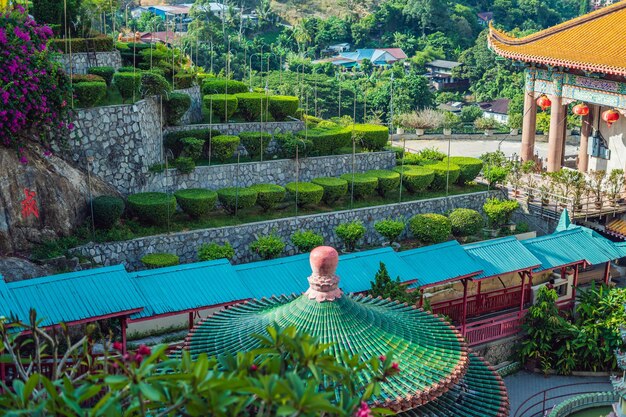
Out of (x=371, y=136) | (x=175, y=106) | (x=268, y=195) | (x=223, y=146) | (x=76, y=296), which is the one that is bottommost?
(x=76, y=296)

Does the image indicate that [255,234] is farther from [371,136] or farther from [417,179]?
[371,136]

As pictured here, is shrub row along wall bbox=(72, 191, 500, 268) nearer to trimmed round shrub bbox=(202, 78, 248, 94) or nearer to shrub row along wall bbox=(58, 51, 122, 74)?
shrub row along wall bbox=(58, 51, 122, 74)

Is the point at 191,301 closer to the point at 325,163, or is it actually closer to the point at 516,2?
the point at 325,163

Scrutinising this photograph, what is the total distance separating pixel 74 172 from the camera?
17750mm

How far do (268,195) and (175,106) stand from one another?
→ 300cm

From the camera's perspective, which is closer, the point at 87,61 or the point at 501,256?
the point at 501,256

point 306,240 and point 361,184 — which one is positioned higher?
point 361,184

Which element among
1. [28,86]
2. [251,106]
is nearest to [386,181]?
[251,106]

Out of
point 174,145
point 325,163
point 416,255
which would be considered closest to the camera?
point 416,255

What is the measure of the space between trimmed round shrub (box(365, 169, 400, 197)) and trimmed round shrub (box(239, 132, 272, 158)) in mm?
2619

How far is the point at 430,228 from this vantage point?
68.1 feet

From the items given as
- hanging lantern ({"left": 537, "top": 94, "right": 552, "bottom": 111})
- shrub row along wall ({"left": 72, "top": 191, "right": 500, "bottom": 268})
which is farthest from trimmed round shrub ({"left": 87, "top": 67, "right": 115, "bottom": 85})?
hanging lantern ({"left": 537, "top": 94, "right": 552, "bottom": 111})

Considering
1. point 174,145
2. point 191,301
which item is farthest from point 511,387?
point 174,145

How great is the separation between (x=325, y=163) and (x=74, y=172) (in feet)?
21.9
